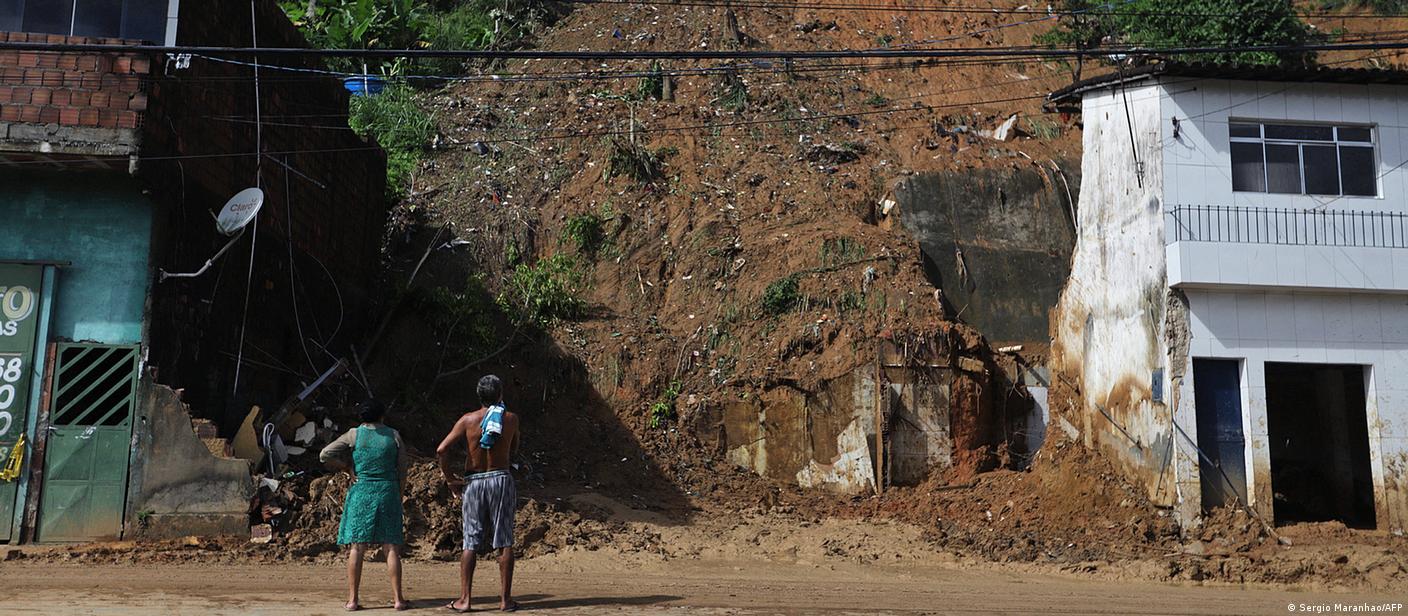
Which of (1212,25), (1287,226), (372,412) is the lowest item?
(372,412)

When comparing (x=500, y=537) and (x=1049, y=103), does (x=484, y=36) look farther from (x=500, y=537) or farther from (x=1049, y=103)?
(x=500, y=537)

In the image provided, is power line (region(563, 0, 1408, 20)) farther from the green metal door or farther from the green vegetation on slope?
the green metal door

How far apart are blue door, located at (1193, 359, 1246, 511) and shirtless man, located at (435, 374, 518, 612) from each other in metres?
9.67

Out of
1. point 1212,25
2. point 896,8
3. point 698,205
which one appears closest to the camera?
point 698,205

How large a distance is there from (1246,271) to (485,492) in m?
10.6

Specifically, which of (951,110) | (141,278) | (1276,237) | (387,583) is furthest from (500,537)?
(951,110)

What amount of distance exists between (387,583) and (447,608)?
1.95 metres

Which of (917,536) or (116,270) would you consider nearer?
(116,270)

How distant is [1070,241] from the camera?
2091 centimetres

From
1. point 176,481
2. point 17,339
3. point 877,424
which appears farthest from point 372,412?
point 877,424

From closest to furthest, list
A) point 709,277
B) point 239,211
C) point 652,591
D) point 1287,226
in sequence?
1. point 652,591
2. point 239,211
3. point 1287,226
4. point 709,277

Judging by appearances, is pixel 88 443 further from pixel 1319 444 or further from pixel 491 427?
pixel 1319 444

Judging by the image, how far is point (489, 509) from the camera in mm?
7953

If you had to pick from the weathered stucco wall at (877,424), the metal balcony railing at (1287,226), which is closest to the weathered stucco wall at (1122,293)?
the metal balcony railing at (1287,226)
